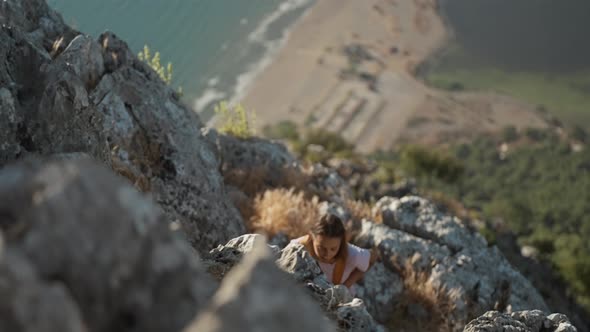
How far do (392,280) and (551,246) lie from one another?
771 inches

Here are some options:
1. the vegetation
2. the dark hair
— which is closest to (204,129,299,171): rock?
the dark hair

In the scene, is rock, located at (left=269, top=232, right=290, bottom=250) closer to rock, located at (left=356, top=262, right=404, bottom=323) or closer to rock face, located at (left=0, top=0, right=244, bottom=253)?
rock face, located at (left=0, top=0, right=244, bottom=253)

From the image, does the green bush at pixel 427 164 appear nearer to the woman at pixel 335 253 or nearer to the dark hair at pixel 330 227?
the woman at pixel 335 253

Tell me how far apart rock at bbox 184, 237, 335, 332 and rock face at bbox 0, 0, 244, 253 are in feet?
15.4

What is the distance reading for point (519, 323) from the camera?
6758mm

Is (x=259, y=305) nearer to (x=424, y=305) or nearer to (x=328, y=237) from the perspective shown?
(x=328, y=237)

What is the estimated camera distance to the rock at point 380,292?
31.6 ft

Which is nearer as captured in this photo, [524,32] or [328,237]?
[328,237]

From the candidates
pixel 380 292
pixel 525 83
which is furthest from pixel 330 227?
pixel 525 83

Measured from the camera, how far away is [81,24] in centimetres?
1448

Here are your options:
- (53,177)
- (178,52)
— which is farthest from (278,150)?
(178,52)

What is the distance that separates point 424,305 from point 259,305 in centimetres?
781

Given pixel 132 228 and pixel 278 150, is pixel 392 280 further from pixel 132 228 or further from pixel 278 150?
pixel 132 228

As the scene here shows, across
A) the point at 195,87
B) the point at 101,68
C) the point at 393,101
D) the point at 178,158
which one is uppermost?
the point at 101,68
